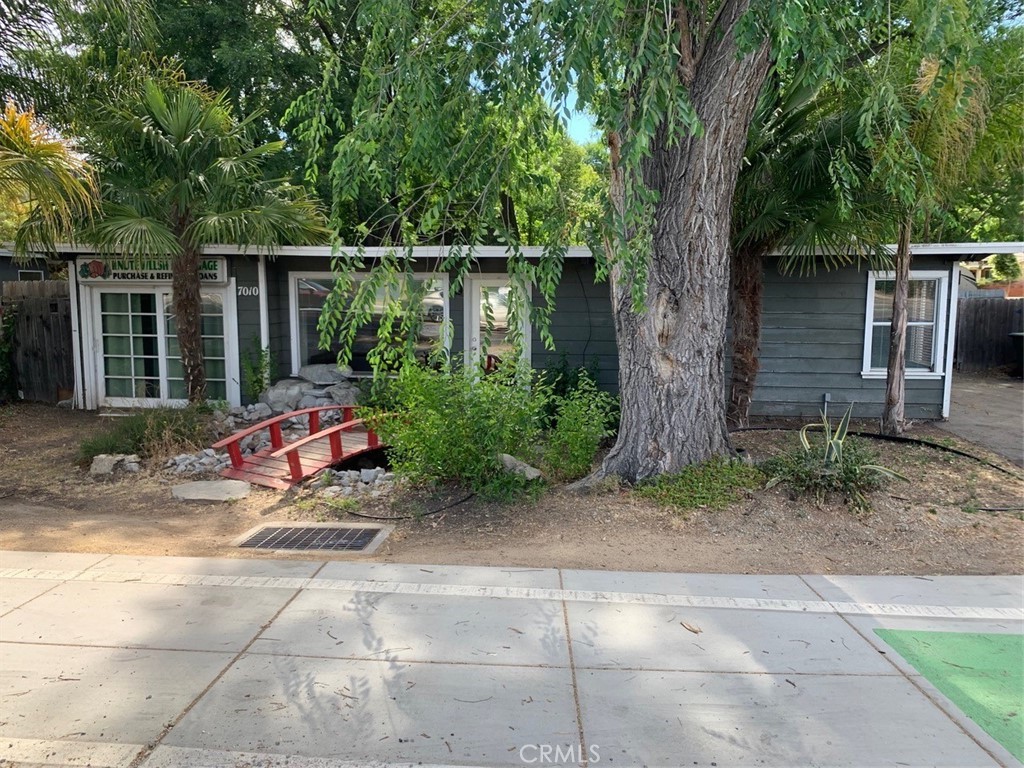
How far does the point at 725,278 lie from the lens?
6.91 meters

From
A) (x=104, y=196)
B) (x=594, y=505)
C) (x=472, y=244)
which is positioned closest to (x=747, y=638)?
(x=594, y=505)

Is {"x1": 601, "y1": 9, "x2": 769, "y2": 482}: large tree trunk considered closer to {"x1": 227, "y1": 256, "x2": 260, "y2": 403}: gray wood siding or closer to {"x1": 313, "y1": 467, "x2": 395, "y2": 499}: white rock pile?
{"x1": 313, "y1": 467, "x2": 395, "y2": 499}: white rock pile

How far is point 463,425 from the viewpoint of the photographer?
22.5 feet

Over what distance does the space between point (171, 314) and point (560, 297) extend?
6.59 m

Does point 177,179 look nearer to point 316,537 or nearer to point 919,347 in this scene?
point 316,537

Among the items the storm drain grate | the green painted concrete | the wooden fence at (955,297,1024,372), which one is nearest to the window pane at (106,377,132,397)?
the storm drain grate

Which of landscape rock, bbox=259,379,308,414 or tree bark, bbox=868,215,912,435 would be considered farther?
landscape rock, bbox=259,379,308,414

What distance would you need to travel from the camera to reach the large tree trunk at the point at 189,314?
417 inches

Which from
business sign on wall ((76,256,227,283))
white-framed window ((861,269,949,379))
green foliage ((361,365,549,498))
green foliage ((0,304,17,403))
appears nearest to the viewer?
green foliage ((361,365,549,498))

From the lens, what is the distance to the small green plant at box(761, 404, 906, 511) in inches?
255

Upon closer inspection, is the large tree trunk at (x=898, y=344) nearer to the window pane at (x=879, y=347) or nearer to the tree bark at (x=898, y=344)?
the tree bark at (x=898, y=344)

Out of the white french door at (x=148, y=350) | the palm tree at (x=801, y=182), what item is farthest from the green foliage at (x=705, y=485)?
the white french door at (x=148, y=350)

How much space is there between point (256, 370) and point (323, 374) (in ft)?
3.67

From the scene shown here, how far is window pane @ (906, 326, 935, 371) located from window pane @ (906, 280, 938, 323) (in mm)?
166
